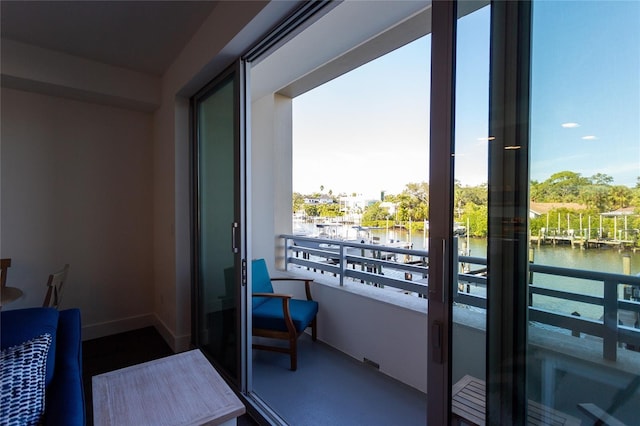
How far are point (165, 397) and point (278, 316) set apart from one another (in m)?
1.50

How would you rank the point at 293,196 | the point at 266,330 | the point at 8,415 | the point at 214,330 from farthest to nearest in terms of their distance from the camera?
1. the point at 293,196
2. the point at 266,330
3. the point at 214,330
4. the point at 8,415

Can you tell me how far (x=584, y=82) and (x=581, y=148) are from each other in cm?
16

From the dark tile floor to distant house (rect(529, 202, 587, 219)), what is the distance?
9.42ft

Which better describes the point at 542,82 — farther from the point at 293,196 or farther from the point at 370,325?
the point at 293,196

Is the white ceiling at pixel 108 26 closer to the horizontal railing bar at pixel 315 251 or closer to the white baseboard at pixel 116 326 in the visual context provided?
the horizontal railing bar at pixel 315 251

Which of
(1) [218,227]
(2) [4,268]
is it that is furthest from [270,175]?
(2) [4,268]

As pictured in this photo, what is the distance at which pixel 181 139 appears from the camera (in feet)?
8.91

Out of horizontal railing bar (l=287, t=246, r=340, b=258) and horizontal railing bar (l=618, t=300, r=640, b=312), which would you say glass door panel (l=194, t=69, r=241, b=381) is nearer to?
horizontal railing bar (l=287, t=246, r=340, b=258)

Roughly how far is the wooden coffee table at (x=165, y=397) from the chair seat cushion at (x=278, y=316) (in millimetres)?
1239

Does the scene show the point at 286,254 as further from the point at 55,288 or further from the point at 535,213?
the point at 535,213

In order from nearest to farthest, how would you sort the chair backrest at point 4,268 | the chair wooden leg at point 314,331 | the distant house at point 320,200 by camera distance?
the chair backrest at point 4,268, the chair wooden leg at point 314,331, the distant house at point 320,200

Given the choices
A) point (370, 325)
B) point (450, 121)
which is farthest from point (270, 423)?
point (450, 121)

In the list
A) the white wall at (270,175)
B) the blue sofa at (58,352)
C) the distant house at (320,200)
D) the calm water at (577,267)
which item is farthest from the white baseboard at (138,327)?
the calm water at (577,267)

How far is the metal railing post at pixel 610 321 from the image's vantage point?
69cm
